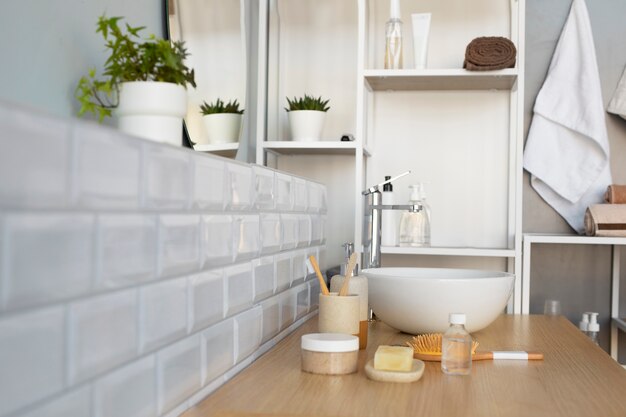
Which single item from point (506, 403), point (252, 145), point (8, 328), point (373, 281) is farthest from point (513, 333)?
point (8, 328)

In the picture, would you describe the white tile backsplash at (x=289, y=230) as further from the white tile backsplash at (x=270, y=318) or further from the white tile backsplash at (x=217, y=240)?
the white tile backsplash at (x=217, y=240)

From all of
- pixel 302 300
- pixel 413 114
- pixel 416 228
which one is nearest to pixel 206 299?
pixel 302 300

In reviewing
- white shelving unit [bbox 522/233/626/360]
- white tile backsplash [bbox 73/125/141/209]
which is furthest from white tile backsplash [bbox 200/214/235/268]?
white shelving unit [bbox 522/233/626/360]

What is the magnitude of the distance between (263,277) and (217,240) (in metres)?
0.26

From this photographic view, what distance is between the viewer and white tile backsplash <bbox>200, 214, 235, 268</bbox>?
0.93 meters

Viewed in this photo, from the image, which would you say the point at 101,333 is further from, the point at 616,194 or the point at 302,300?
the point at 616,194

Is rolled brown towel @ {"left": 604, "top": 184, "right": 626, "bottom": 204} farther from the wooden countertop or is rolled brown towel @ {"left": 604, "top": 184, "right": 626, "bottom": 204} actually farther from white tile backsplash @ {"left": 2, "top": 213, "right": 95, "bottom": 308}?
white tile backsplash @ {"left": 2, "top": 213, "right": 95, "bottom": 308}

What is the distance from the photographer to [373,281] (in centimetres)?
142

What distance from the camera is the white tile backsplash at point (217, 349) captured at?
930 mm

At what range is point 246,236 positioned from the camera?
112cm

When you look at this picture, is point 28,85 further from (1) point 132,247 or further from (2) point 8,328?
(2) point 8,328

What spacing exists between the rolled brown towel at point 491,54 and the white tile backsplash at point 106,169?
151 centimetres

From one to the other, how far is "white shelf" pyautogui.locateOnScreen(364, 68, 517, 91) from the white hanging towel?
0.23 metres

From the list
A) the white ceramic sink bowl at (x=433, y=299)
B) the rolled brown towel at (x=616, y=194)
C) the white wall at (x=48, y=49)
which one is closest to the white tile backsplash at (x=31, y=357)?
the white wall at (x=48, y=49)
